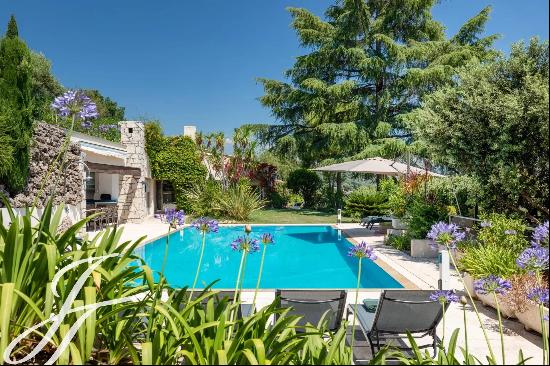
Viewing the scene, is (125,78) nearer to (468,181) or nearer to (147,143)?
(147,143)

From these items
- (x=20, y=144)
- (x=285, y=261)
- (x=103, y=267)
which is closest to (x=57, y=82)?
(x=20, y=144)

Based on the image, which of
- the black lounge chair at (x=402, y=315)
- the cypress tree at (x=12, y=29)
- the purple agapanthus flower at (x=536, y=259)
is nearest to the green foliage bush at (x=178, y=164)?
the cypress tree at (x=12, y=29)

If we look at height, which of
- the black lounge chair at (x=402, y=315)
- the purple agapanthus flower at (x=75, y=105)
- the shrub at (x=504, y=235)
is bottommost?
the black lounge chair at (x=402, y=315)

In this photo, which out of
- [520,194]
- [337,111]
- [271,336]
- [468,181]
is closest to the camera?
[271,336]

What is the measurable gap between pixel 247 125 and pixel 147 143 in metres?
9.34

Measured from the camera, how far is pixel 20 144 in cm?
1060

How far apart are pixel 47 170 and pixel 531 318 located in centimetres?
1294

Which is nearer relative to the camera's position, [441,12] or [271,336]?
[271,336]

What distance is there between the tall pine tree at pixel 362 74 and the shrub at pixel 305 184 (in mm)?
1331

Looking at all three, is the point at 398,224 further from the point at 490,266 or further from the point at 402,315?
the point at 402,315

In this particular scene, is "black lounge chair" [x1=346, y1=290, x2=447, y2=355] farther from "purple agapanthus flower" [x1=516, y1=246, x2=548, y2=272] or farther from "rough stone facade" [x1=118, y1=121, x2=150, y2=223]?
"rough stone facade" [x1=118, y1=121, x2=150, y2=223]

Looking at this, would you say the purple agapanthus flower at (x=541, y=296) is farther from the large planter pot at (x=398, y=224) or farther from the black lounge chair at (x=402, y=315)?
the large planter pot at (x=398, y=224)

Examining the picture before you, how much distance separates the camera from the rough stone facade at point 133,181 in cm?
1984
